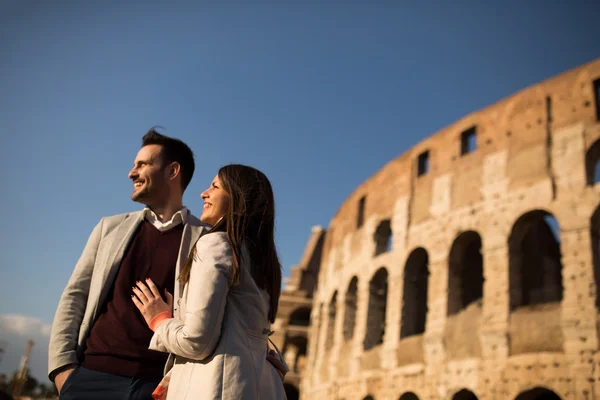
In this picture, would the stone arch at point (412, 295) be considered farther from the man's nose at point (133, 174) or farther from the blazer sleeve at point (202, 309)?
the blazer sleeve at point (202, 309)

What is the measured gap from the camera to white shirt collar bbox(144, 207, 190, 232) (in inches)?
124

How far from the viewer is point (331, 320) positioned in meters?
21.7

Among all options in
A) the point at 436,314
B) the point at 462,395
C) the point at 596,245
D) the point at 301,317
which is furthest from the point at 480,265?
the point at 301,317

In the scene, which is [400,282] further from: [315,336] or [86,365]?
[86,365]

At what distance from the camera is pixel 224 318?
2.37 metres

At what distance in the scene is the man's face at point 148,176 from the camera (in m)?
3.17

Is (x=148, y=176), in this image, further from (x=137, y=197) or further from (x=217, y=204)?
(x=217, y=204)

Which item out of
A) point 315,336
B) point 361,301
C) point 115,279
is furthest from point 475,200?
point 115,279

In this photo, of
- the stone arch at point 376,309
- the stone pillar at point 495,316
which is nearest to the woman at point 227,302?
the stone pillar at point 495,316

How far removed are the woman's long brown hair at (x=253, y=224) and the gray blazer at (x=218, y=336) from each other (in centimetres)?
5

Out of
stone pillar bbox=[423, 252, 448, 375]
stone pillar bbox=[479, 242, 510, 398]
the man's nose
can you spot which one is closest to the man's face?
the man's nose

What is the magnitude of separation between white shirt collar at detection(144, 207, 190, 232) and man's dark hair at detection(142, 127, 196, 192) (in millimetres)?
227

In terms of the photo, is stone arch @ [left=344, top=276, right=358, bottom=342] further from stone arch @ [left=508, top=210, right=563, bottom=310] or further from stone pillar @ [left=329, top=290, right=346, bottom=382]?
stone arch @ [left=508, top=210, right=563, bottom=310]

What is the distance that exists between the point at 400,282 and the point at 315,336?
6.34 meters
